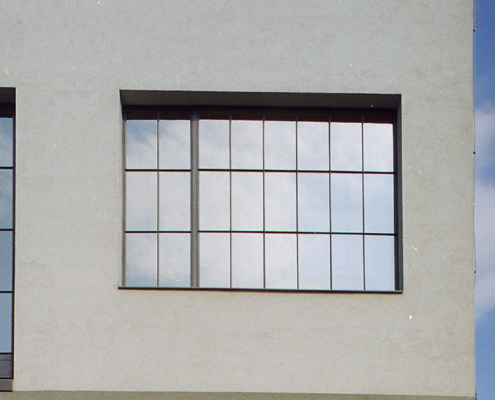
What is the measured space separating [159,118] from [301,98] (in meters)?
1.84

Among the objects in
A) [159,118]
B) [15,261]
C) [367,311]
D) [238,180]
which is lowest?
[367,311]

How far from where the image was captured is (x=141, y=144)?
24.5 ft

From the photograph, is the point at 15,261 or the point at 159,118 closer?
the point at 15,261

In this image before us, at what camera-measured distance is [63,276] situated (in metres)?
6.96

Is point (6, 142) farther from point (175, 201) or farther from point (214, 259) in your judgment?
point (214, 259)

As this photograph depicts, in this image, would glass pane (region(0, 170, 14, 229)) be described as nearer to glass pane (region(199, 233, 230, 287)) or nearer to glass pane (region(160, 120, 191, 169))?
glass pane (region(160, 120, 191, 169))

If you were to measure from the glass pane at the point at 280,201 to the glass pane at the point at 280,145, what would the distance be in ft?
0.47

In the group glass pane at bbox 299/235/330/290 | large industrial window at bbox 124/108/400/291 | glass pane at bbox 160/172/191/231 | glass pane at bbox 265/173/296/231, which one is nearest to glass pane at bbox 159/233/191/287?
large industrial window at bbox 124/108/400/291

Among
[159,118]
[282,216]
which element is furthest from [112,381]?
[159,118]

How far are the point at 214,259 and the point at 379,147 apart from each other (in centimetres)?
255

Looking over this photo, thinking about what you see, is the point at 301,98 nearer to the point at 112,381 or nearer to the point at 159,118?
the point at 159,118

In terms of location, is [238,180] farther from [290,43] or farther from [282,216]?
[290,43]

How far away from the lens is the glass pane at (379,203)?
290 inches

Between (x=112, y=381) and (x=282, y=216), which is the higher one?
(x=282, y=216)
